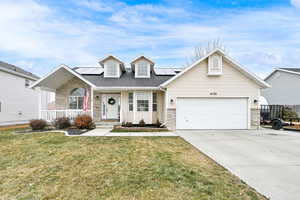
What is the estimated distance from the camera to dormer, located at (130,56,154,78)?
603 inches

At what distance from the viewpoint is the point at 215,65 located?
41.4 feet

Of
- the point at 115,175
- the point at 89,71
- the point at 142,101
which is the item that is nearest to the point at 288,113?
the point at 142,101

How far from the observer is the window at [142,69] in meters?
15.4

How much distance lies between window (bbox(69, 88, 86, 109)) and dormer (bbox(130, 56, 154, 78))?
4.80 meters

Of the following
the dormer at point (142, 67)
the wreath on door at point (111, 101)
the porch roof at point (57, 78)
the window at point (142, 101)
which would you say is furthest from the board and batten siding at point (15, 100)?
the window at point (142, 101)

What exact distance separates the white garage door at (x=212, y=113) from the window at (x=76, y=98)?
8185mm

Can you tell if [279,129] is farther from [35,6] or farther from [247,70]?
[35,6]

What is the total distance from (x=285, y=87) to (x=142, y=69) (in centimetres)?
1737

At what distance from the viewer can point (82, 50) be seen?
2148 centimetres

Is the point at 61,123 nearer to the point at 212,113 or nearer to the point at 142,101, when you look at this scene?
the point at 142,101

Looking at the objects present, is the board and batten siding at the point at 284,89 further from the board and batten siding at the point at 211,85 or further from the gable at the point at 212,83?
the gable at the point at 212,83

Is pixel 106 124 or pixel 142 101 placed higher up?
pixel 142 101

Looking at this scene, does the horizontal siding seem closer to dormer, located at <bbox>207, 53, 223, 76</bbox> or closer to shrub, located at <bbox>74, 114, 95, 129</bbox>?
dormer, located at <bbox>207, 53, 223, 76</bbox>

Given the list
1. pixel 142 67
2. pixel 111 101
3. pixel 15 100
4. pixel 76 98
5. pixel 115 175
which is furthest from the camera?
pixel 15 100
